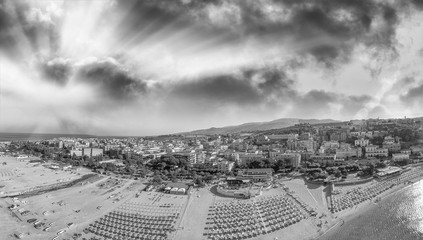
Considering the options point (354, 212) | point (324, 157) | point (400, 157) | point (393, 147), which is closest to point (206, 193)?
point (354, 212)

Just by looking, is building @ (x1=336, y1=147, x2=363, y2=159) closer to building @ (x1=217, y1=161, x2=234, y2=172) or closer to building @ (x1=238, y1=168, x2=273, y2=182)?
building @ (x1=238, y1=168, x2=273, y2=182)

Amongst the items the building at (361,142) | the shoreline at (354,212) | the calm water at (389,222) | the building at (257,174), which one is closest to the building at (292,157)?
the building at (257,174)

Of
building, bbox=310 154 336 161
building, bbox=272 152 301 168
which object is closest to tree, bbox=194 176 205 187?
building, bbox=272 152 301 168

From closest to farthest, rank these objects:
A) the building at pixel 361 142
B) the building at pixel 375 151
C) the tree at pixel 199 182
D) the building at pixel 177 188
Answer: the building at pixel 177 188 → the tree at pixel 199 182 → the building at pixel 375 151 → the building at pixel 361 142

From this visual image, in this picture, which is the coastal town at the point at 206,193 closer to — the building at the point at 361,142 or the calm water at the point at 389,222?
the building at the point at 361,142

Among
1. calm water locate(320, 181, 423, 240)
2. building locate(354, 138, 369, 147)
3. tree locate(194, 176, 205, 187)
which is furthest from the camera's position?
building locate(354, 138, 369, 147)

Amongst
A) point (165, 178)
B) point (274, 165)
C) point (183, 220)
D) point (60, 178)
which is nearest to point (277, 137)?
point (274, 165)
